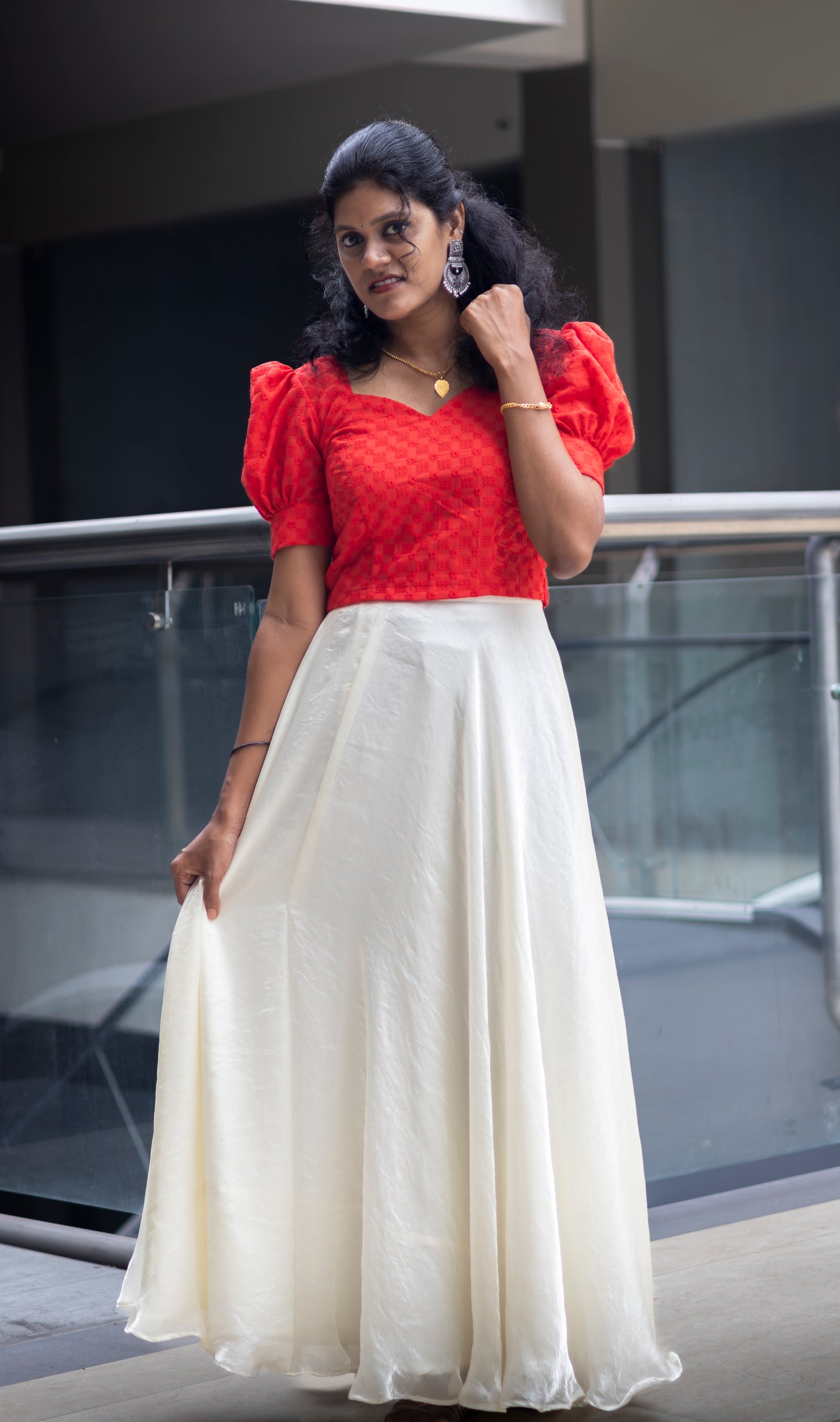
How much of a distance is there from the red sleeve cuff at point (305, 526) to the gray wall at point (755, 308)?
6.69 m

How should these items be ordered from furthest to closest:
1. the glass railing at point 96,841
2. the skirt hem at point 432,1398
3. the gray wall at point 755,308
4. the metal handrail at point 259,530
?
1. the gray wall at point 755,308
2. the glass railing at point 96,841
3. the metal handrail at point 259,530
4. the skirt hem at point 432,1398

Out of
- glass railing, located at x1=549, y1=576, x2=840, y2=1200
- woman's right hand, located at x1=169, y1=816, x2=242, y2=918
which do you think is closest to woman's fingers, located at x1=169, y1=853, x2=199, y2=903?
woman's right hand, located at x1=169, y1=816, x2=242, y2=918

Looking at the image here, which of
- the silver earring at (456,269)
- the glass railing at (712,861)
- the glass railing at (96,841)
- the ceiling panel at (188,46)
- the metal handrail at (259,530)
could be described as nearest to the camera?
the silver earring at (456,269)

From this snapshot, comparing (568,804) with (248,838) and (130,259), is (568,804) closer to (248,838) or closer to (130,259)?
(248,838)

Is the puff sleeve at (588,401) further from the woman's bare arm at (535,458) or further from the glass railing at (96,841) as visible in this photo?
the glass railing at (96,841)

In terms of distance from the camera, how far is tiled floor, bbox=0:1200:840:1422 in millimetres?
1863

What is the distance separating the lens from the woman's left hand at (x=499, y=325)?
67.7 inches

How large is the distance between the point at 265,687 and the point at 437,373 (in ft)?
1.30

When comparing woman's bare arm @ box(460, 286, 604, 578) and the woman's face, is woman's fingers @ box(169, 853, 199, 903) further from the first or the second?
the woman's face

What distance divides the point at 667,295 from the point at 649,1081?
230 inches

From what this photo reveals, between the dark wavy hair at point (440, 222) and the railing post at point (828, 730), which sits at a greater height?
the dark wavy hair at point (440, 222)

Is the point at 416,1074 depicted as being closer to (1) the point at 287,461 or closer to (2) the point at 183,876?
(2) the point at 183,876

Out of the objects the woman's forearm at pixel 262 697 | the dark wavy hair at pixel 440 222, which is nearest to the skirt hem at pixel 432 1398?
the woman's forearm at pixel 262 697

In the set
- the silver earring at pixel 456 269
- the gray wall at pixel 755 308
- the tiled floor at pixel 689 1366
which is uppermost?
the gray wall at pixel 755 308
